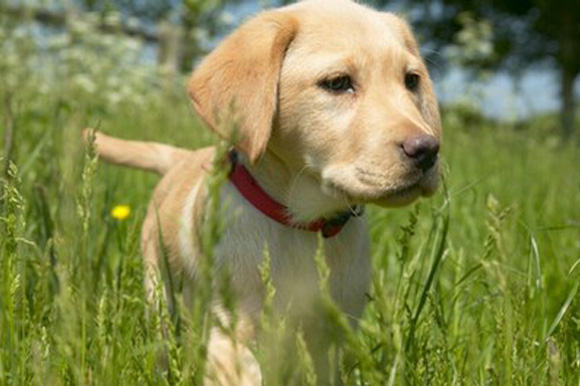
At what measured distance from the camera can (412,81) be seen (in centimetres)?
290

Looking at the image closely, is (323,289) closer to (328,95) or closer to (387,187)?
(387,187)

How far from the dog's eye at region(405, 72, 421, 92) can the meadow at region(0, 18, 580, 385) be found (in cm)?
32

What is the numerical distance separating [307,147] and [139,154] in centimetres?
131

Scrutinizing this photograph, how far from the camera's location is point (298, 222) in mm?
2693

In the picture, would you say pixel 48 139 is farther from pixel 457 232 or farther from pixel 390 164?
pixel 457 232

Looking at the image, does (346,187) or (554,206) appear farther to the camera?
(554,206)

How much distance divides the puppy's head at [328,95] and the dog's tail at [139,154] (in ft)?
3.44

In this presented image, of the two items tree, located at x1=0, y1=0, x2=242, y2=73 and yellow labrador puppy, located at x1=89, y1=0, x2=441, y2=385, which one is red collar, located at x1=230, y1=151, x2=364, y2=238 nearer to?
yellow labrador puppy, located at x1=89, y1=0, x2=441, y2=385

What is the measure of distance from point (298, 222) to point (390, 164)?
0.41 meters

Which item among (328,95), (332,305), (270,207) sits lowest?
(270,207)

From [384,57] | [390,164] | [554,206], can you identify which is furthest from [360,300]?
[554,206]

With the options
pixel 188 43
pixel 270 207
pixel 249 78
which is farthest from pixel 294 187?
pixel 188 43

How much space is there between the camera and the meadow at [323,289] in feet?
4.65

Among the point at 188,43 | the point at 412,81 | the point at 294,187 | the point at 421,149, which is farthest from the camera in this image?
the point at 188,43
